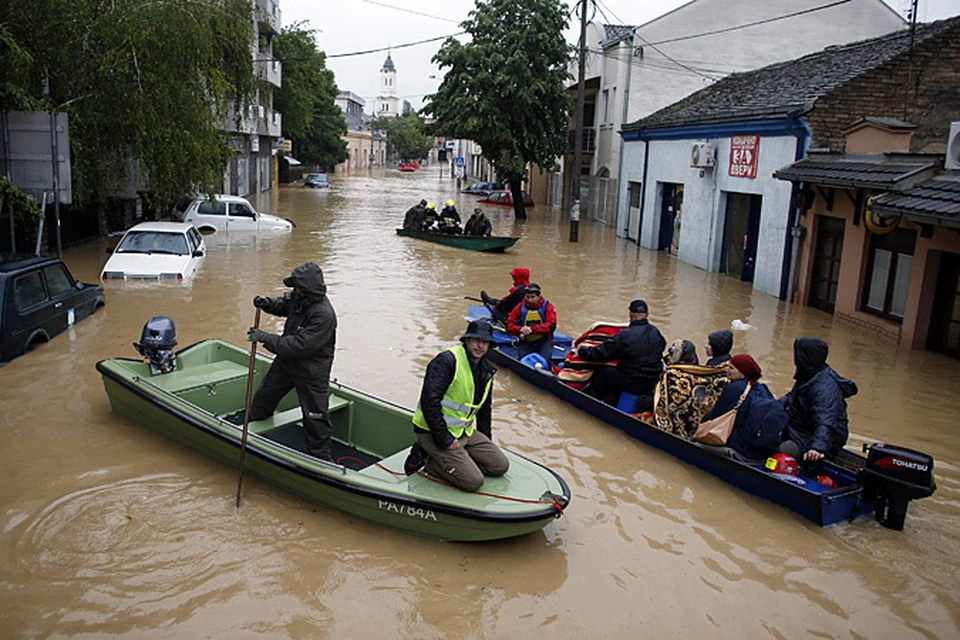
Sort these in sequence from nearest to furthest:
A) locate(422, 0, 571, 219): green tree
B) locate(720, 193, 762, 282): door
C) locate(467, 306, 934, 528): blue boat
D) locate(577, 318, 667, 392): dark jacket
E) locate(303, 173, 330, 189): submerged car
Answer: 1. locate(467, 306, 934, 528): blue boat
2. locate(577, 318, 667, 392): dark jacket
3. locate(720, 193, 762, 282): door
4. locate(422, 0, 571, 219): green tree
5. locate(303, 173, 330, 189): submerged car

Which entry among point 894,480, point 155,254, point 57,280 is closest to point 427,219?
point 155,254

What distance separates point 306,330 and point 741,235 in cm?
1673

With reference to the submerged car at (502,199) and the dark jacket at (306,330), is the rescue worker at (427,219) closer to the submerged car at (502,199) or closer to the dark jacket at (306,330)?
the submerged car at (502,199)

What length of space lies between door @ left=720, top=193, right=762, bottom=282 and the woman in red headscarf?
1334 centimetres

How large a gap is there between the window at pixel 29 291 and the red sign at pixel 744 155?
51.7 feet

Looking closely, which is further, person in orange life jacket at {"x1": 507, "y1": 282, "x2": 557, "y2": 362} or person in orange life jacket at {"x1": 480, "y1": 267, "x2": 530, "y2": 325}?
person in orange life jacket at {"x1": 480, "y1": 267, "x2": 530, "y2": 325}

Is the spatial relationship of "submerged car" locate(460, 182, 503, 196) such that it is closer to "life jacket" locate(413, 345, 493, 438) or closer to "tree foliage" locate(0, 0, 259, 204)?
"tree foliage" locate(0, 0, 259, 204)

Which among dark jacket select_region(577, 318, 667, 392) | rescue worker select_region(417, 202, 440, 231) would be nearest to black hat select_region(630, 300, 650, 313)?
dark jacket select_region(577, 318, 667, 392)

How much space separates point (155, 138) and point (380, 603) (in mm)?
14638

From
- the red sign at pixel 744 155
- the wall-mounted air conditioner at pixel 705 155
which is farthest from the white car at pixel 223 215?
the red sign at pixel 744 155

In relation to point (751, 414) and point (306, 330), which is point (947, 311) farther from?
point (306, 330)

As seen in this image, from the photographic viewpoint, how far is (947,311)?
1330 cm

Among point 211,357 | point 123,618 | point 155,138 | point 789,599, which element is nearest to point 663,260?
point 155,138

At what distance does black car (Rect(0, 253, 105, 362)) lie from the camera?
10492mm
